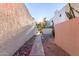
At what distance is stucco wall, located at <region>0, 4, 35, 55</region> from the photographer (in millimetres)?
2111

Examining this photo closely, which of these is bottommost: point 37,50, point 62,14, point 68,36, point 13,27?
point 37,50

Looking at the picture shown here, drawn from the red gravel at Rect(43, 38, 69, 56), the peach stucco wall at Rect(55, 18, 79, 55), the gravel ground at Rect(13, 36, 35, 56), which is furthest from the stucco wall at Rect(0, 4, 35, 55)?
the peach stucco wall at Rect(55, 18, 79, 55)

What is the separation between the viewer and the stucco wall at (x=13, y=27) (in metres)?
2.11

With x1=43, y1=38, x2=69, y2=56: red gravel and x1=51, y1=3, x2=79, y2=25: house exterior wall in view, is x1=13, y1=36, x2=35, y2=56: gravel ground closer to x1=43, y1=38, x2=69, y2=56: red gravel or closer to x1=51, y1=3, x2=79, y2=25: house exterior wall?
x1=43, y1=38, x2=69, y2=56: red gravel

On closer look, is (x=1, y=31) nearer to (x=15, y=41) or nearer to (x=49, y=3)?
(x=15, y=41)

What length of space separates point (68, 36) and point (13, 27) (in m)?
0.71

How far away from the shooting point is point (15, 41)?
2139 millimetres

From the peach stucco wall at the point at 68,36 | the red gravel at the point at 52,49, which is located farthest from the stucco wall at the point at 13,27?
the peach stucco wall at the point at 68,36

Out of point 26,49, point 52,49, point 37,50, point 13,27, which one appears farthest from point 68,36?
point 13,27

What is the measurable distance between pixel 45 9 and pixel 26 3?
0.26 meters

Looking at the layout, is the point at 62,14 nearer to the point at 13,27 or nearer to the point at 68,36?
the point at 68,36

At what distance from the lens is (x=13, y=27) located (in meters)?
2.15

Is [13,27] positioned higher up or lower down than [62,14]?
lower down

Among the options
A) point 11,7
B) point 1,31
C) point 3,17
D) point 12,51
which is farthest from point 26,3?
point 12,51
